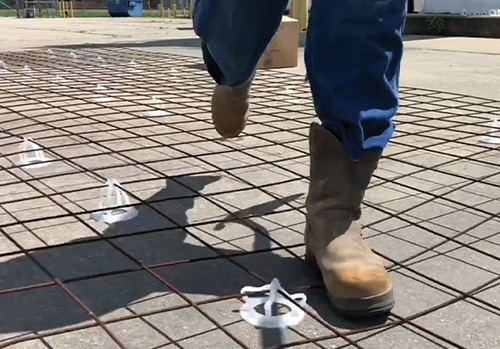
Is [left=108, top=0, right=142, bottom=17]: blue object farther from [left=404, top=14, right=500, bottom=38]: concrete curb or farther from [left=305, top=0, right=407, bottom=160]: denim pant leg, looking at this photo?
[left=305, top=0, right=407, bottom=160]: denim pant leg

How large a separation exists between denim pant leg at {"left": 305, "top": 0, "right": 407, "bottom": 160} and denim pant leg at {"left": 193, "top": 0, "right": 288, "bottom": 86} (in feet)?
0.52

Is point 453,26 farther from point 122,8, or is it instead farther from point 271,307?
point 122,8

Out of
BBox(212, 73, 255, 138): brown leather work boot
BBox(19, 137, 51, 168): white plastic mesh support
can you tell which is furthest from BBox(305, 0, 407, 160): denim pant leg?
BBox(19, 137, 51, 168): white plastic mesh support

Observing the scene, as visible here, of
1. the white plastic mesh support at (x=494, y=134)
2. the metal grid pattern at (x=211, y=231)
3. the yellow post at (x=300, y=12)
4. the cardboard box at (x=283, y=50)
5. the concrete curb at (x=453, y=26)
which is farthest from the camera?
the concrete curb at (x=453, y=26)

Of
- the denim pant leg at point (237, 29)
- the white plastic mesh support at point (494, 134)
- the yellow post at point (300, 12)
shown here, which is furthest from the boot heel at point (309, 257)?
the yellow post at point (300, 12)

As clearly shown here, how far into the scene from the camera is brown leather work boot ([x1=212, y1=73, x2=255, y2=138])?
1406 millimetres

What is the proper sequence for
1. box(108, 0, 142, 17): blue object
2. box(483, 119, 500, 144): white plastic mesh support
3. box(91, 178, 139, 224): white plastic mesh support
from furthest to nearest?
box(108, 0, 142, 17): blue object < box(483, 119, 500, 144): white plastic mesh support < box(91, 178, 139, 224): white plastic mesh support

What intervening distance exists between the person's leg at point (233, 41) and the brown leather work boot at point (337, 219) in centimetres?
24

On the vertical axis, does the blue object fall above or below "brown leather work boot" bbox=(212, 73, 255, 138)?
above

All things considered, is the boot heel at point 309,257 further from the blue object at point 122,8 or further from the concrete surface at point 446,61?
the blue object at point 122,8

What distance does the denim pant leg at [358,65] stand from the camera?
0.95 m

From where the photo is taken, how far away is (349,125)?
0.98 m

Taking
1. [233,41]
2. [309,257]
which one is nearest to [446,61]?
[233,41]

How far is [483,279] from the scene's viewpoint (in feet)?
3.50
